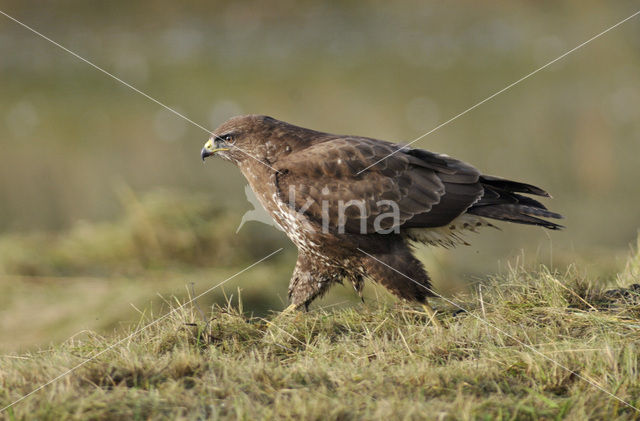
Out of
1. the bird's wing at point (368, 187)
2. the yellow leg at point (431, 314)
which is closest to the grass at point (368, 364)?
A: the yellow leg at point (431, 314)

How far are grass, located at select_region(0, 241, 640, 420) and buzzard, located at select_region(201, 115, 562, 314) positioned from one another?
319 mm

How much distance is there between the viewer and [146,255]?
659 centimetres

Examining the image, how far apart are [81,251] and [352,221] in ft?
14.5

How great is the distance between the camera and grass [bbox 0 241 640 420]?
2.25 meters

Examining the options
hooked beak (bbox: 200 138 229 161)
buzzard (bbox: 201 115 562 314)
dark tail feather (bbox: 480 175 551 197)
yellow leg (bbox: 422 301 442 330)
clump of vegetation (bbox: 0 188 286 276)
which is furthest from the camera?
clump of vegetation (bbox: 0 188 286 276)

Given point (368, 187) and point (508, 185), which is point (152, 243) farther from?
point (508, 185)

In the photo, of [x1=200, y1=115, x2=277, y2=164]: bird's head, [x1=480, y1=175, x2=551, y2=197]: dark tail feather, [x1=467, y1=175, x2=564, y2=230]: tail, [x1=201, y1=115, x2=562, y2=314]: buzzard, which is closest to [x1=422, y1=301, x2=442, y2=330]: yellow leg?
[x1=201, y1=115, x2=562, y2=314]: buzzard

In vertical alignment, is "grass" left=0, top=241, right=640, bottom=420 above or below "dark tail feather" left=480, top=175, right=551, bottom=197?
below

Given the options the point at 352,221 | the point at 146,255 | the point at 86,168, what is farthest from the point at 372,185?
the point at 86,168

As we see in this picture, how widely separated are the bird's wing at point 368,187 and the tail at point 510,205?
0.07m

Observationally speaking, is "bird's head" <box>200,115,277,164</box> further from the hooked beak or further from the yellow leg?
the yellow leg

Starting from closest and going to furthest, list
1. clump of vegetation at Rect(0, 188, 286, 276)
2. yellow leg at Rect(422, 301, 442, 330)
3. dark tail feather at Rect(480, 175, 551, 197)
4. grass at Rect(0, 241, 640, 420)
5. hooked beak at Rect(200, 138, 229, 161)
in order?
grass at Rect(0, 241, 640, 420), yellow leg at Rect(422, 301, 442, 330), dark tail feather at Rect(480, 175, 551, 197), hooked beak at Rect(200, 138, 229, 161), clump of vegetation at Rect(0, 188, 286, 276)

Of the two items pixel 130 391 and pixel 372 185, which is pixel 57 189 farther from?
pixel 130 391

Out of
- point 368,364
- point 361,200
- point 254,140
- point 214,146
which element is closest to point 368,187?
point 361,200
